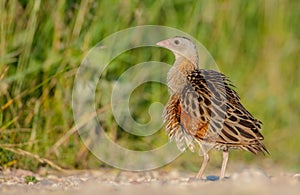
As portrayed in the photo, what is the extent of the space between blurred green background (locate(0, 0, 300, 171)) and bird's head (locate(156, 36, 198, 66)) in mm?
1129

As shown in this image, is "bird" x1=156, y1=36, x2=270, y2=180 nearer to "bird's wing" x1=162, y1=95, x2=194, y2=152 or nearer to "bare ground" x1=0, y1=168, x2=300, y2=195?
"bird's wing" x1=162, y1=95, x2=194, y2=152

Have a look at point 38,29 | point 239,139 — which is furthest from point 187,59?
point 38,29

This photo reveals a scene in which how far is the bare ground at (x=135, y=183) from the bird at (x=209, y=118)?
261 mm

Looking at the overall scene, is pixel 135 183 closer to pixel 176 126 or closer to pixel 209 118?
pixel 176 126

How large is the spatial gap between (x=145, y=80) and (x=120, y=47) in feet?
1.57

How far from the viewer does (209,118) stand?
22.0 feet

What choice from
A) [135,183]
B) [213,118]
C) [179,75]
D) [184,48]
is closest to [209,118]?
[213,118]

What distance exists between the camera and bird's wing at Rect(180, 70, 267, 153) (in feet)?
21.8

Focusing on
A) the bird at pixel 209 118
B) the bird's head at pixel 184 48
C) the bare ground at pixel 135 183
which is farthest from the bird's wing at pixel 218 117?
the bird's head at pixel 184 48

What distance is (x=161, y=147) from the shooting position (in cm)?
891

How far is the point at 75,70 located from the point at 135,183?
168cm

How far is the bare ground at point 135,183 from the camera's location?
5.83 meters

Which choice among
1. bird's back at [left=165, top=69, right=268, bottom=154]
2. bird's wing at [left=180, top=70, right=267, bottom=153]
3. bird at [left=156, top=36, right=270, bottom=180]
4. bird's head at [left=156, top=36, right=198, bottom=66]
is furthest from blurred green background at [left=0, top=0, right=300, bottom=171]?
bird's wing at [left=180, top=70, right=267, bottom=153]

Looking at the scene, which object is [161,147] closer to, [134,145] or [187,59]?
[134,145]
